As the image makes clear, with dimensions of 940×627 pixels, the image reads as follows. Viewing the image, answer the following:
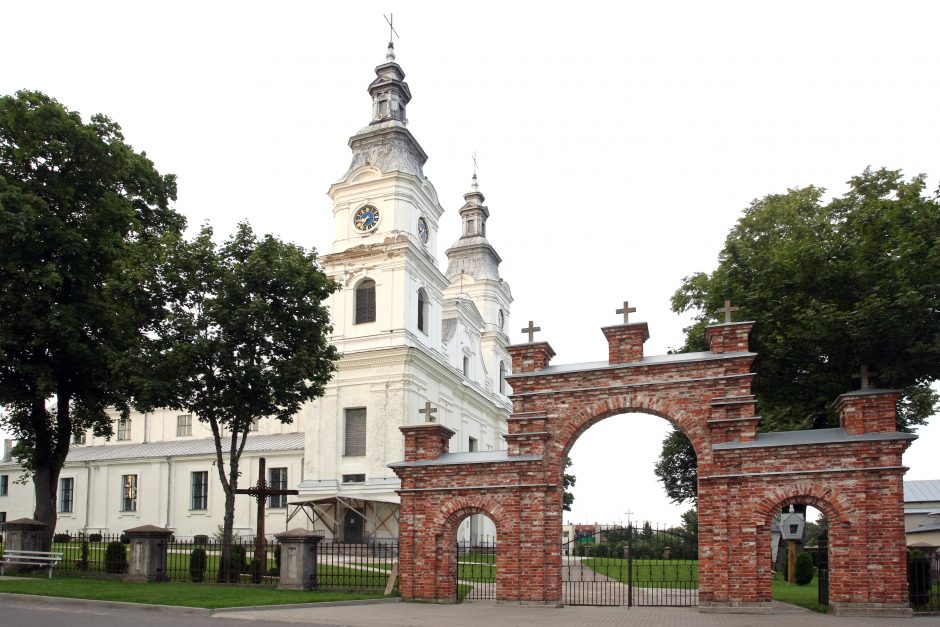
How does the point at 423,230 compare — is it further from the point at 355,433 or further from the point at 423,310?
the point at 355,433

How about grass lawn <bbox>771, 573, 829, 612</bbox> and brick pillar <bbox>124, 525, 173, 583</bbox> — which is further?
brick pillar <bbox>124, 525, 173, 583</bbox>

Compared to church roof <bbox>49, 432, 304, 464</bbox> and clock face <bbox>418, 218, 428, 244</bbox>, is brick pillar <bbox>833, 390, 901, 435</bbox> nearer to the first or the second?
clock face <bbox>418, 218, 428, 244</bbox>

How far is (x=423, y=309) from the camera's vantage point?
41062 mm

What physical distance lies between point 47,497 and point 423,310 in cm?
2035

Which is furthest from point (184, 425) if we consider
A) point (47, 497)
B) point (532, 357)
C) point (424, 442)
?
point (532, 357)

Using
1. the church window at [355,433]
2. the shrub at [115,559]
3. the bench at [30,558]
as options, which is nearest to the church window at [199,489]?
the church window at [355,433]

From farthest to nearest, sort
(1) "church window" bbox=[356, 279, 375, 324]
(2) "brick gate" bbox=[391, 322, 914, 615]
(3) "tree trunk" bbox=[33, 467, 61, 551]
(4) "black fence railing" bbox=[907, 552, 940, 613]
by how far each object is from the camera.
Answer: (1) "church window" bbox=[356, 279, 375, 324] < (3) "tree trunk" bbox=[33, 467, 61, 551] < (4) "black fence railing" bbox=[907, 552, 940, 613] < (2) "brick gate" bbox=[391, 322, 914, 615]

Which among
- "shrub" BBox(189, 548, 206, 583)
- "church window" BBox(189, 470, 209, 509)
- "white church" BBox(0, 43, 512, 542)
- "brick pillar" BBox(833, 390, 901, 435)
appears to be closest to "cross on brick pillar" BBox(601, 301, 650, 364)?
"brick pillar" BBox(833, 390, 901, 435)

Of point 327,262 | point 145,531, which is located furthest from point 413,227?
point 145,531

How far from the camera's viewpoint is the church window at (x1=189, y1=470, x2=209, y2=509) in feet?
141

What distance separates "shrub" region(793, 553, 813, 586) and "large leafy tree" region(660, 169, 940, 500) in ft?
13.9

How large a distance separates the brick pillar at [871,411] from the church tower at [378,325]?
71.3 ft

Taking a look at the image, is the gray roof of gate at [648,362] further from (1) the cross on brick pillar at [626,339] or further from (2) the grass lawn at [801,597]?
(2) the grass lawn at [801,597]

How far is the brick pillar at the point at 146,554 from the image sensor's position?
66.2 ft
